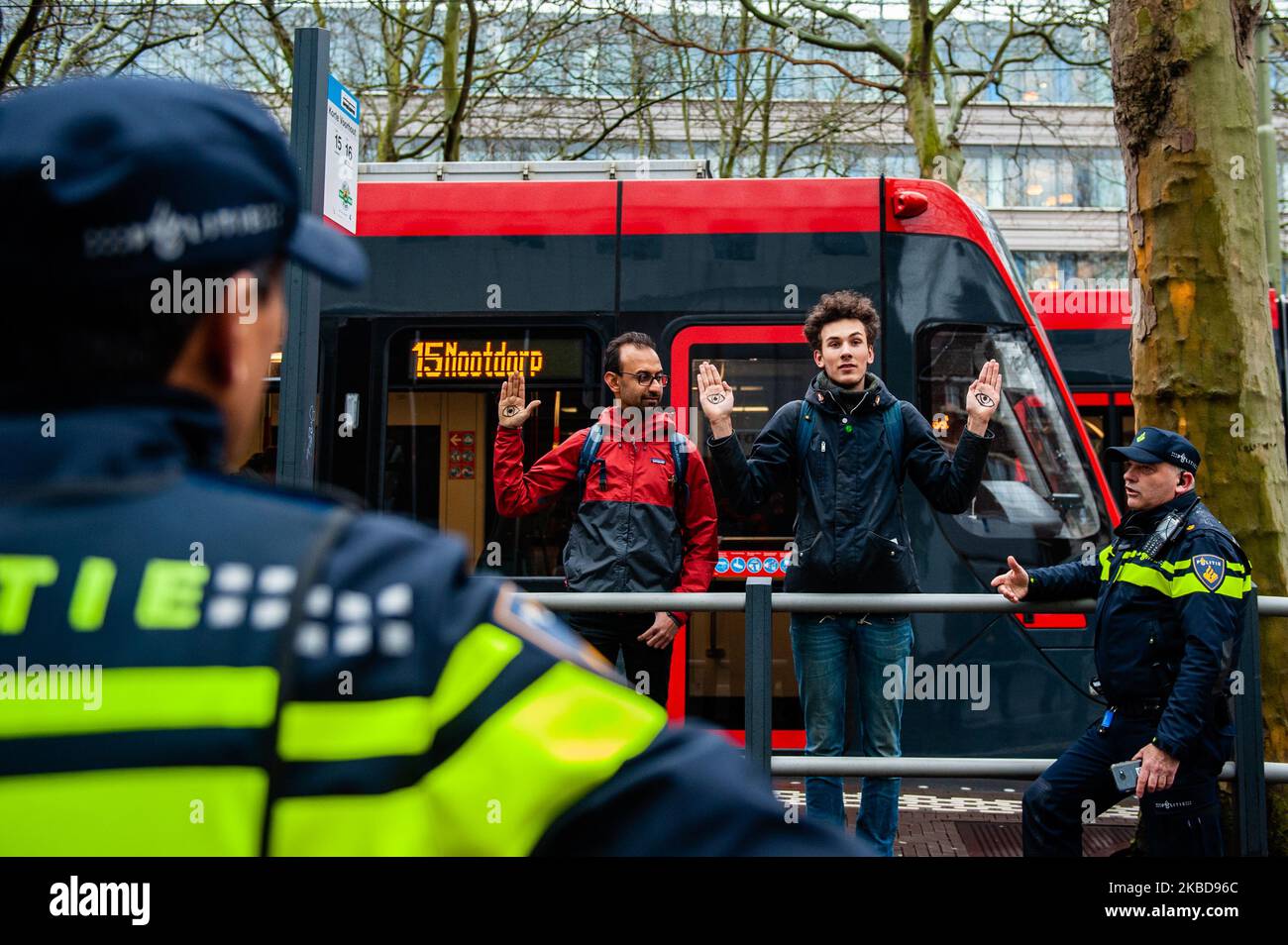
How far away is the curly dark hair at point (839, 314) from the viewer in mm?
4562

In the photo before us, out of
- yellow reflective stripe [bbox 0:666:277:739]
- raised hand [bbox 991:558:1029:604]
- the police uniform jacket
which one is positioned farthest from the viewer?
raised hand [bbox 991:558:1029:604]

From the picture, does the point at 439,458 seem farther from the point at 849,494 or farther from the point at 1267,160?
the point at 1267,160

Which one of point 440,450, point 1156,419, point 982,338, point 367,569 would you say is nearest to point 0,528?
point 367,569

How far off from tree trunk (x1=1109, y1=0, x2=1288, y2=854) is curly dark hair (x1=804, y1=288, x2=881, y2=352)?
1259 mm

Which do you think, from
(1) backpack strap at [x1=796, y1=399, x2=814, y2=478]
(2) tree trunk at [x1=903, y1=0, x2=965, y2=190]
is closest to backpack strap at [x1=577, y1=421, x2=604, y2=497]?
(1) backpack strap at [x1=796, y1=399, x2=814, y2=478]

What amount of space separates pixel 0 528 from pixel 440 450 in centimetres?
565

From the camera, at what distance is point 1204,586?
12.1 feet

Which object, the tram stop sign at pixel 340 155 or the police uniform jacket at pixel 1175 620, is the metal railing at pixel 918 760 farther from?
the tram stop sign at pixel 340 155

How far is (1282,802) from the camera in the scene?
4516 mm

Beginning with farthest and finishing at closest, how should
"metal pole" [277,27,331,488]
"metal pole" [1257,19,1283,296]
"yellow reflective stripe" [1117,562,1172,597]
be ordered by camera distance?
"metal pole" [1257,19,1283,296], "yellow reflective stripe" [1117,562,1172,597], "metal pole" [277,27,331,488]

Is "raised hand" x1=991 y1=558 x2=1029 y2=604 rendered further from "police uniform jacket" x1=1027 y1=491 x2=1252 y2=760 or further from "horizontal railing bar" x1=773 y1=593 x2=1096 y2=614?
"police uniform jacket" x1=1027 y1=491 x2=1252 y2=760

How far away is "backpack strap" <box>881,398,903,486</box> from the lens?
443 centimetres

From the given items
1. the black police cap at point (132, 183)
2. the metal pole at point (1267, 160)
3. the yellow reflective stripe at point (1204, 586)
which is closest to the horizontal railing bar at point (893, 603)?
the yellow reflective stripe at point (1204, 586)

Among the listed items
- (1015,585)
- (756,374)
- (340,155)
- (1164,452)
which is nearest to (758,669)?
(1015,585)
